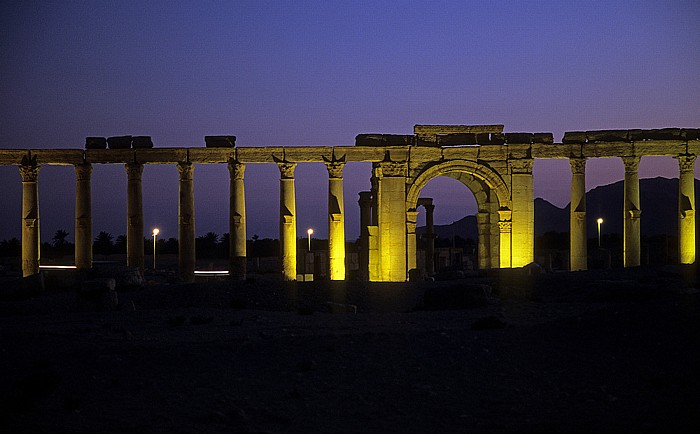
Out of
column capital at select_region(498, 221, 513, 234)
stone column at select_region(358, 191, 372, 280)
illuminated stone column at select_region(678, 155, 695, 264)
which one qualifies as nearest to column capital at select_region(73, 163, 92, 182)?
stone column at select_region(358, 191, 372, 280)

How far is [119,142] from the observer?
1294 inches

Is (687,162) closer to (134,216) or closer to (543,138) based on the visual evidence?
(543,138)

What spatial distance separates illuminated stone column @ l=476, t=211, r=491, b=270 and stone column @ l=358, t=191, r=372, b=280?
189 inches

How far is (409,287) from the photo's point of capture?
79.3 ft

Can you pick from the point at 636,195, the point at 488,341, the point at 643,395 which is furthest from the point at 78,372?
the point at 636,195

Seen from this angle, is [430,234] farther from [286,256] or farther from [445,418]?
[445,418]

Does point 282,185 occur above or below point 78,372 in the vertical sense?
above

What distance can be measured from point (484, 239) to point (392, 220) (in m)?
5.55

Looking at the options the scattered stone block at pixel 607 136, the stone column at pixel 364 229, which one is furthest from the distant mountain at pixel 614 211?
the scattered stone block at pixel 607 136

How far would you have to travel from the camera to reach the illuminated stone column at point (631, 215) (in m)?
32.3

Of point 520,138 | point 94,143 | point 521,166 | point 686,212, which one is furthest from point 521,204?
point 94,143

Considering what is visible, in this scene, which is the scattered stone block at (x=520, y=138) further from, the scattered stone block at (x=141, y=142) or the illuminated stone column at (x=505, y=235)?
the scattered stone block at (x=141, y=142)

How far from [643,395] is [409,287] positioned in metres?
14.1

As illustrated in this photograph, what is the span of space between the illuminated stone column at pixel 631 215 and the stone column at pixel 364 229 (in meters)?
10.2
